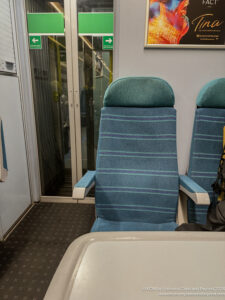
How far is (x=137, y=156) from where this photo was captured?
1.17m

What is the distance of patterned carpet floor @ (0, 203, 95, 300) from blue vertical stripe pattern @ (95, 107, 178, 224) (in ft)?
1.97

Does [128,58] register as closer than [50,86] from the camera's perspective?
Yes

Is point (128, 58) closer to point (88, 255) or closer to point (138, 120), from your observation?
point (138, 120)

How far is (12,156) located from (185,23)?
1.67m

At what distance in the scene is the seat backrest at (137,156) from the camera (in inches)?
44.8

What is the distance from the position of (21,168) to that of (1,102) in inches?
25.1

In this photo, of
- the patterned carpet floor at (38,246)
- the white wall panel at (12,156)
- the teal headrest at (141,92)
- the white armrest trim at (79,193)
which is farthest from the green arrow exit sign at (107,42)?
the patterned carpet floor at (38,246)

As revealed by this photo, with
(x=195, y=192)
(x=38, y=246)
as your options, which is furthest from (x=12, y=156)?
(x=195, y=192)

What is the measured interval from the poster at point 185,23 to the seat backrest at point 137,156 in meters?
0.46

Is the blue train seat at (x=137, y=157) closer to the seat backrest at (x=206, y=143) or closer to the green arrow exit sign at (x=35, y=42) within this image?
the seat backrest at (x=206, y=143)

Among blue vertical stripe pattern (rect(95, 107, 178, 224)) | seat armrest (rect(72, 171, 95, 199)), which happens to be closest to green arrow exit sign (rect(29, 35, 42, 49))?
blue vertical stripe pattern (rect(95, 107, 178, 224))

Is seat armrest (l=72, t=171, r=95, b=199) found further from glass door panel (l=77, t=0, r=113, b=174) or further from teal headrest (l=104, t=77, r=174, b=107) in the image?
glass door panel (l=77, t=0, r=113, b=174)

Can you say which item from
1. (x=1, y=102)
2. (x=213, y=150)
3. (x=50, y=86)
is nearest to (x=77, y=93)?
(x=50, y=86)

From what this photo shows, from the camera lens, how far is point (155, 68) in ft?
4.56
